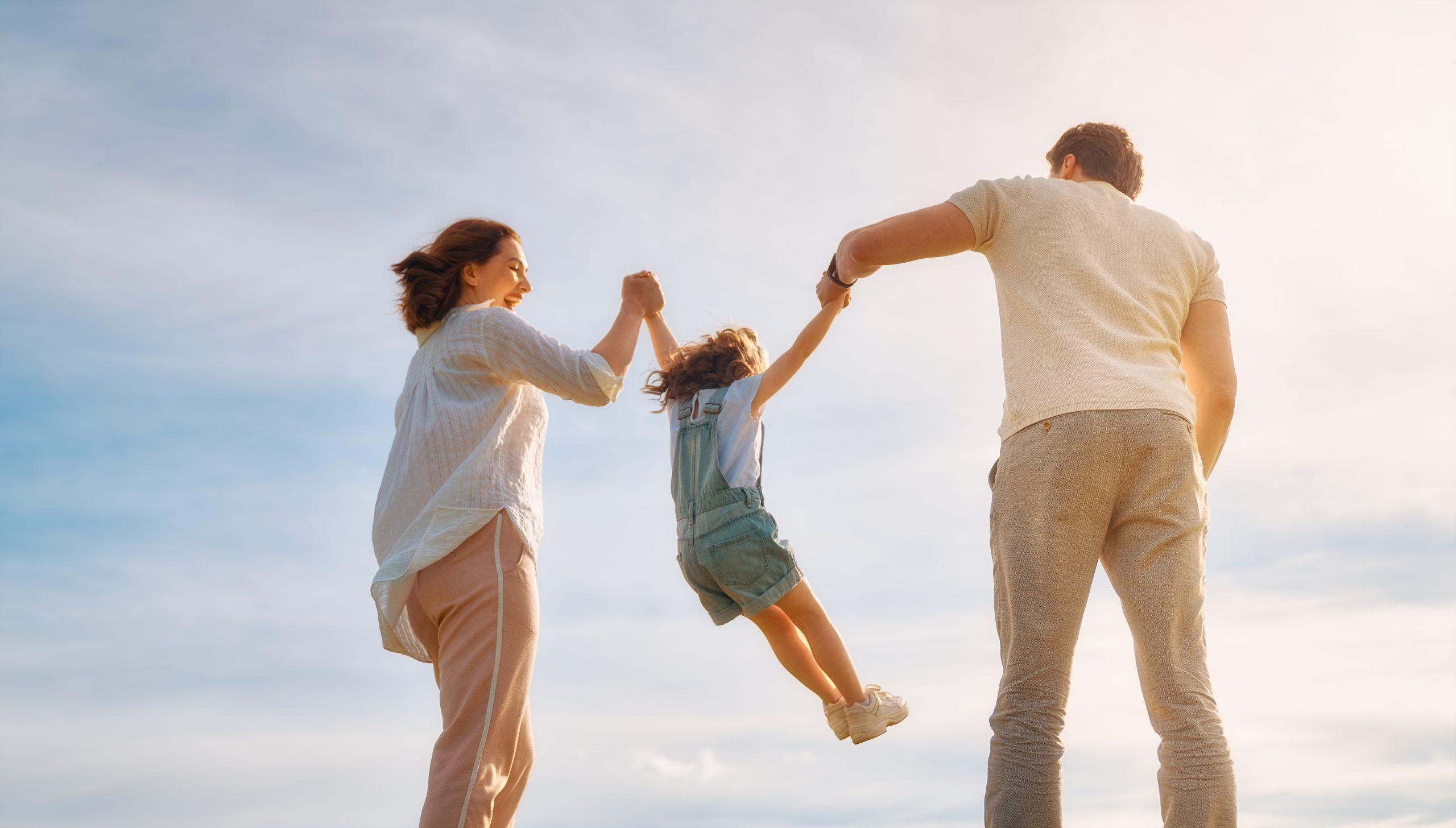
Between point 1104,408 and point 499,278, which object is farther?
point 499,278

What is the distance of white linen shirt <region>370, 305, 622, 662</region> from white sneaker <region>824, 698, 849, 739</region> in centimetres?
241

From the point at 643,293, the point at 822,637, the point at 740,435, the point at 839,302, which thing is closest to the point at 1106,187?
the point at 839,302

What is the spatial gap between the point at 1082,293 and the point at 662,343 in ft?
→ 10.4

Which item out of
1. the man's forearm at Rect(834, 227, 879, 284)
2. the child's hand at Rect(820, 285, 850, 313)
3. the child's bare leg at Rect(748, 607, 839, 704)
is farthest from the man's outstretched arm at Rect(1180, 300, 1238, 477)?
the child's bare leg at Rect(748, 607, 839, 704)

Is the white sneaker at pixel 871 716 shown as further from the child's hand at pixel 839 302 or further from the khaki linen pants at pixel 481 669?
the khaki linen pants at pixel 481 669

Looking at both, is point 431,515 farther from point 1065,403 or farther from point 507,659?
point 1065,403

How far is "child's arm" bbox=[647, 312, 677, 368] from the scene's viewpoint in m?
6.27

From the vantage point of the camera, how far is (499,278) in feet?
14.2

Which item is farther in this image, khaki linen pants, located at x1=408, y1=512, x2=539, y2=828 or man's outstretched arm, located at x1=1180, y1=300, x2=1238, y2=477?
man's outstretched arm, located at x1=1180, y1=300, x2=1238, y2=477

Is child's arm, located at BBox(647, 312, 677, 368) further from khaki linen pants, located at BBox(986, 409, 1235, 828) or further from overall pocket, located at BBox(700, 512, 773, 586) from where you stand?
khaki linen pants, located at BBox(986, 409, 1235, 828)

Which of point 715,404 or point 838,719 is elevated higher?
point 715,404

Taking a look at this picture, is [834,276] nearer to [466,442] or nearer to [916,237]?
[916,237]

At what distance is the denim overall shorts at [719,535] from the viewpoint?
5586mm

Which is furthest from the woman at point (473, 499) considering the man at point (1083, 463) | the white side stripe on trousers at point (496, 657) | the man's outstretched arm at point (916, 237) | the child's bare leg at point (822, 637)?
the child's bare leg at point (822, 637)
